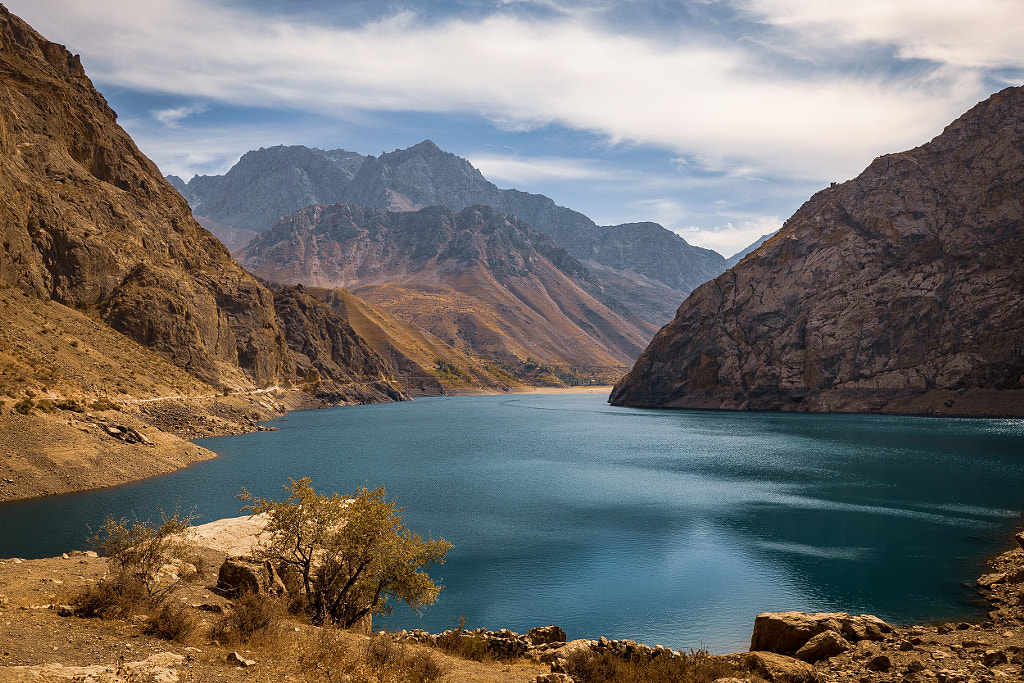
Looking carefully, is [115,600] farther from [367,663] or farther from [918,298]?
[918,298]

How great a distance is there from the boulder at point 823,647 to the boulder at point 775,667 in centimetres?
90

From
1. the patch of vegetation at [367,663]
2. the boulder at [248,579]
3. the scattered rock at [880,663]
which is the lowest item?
the scattered rock at [880,663]

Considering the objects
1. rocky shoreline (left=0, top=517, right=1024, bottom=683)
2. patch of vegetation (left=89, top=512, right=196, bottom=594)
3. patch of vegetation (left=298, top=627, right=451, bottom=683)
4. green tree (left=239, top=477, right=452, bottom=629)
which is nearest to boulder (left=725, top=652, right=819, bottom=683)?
rocky shoreline (left=0, top=517, right=1024, bottom=683)

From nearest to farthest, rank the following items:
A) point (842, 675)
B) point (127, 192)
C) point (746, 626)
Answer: point (842, 675)
point (746, 626)
point (127, 192)

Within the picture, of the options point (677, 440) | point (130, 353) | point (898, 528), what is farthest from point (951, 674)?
point (130, 353)

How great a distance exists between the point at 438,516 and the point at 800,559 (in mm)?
30802

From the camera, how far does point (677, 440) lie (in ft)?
413

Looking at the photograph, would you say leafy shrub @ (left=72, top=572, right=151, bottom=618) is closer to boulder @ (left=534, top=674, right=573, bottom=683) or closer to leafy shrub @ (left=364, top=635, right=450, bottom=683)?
leafy shrub @ (left=364, top=635, right=450, bottom=683)

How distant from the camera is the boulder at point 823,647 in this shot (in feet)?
90.6

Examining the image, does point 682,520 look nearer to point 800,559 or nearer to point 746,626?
point 800,559

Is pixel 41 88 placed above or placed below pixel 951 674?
above

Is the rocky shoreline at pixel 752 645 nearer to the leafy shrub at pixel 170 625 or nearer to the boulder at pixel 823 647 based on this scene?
the boulder at pixel 823 647

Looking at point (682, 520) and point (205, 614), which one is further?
point (682, 520)

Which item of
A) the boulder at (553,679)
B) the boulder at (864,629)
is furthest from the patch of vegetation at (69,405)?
the boulder at (864,629)
